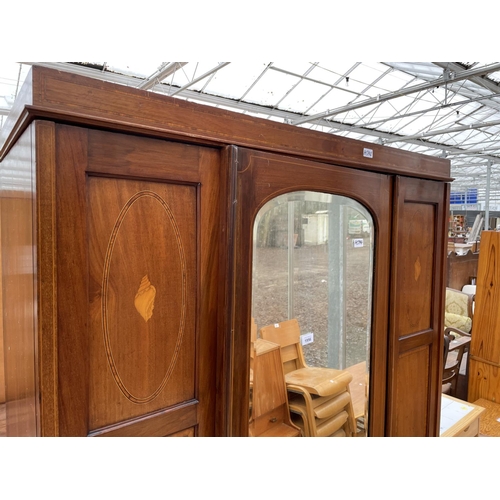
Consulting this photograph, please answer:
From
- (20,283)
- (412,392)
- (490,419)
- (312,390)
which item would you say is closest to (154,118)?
(20,283)

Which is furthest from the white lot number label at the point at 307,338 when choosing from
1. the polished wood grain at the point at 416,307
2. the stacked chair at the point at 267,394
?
the polished wood grain at the point at 416,307

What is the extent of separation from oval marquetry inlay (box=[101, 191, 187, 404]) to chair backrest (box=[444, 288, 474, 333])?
4305mm

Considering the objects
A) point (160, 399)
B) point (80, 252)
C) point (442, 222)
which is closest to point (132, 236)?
point (80, 252)

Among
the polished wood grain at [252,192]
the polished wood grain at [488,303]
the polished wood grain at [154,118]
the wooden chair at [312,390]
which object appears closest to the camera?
the polished wood grain at [154,118]

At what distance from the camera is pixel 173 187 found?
0.83 m

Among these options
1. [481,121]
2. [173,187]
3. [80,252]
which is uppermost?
[481,121]

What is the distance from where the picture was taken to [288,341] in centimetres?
121

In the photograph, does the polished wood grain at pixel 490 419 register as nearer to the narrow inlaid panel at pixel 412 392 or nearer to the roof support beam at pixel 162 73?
the narrow inlaid panel at pixel 412 392

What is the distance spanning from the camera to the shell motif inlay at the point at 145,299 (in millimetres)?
805

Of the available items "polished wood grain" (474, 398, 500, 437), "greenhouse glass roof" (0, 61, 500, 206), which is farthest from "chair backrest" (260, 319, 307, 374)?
"greenhouse glass roof" (0, 61, 500, 206)
